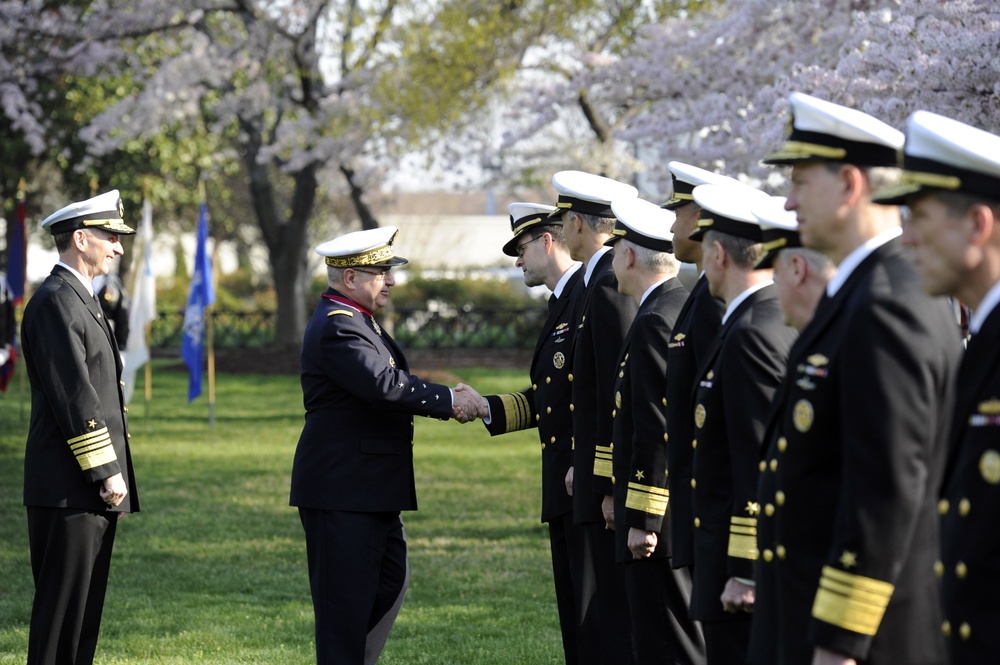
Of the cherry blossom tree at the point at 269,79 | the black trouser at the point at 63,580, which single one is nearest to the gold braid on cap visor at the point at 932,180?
the black trouser at the point at 63,580

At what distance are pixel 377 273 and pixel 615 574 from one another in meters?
1.78

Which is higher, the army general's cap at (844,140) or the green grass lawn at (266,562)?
the army general's cap at (844,140)

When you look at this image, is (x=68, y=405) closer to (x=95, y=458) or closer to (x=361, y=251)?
(x=95, y=458)

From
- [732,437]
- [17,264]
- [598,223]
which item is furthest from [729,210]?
[17,264]

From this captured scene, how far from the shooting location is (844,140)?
133 inches

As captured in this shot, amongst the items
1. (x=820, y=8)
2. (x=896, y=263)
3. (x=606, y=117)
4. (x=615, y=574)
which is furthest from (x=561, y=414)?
(x=606, y=117)

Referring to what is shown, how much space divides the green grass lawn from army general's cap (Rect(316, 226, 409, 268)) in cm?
231

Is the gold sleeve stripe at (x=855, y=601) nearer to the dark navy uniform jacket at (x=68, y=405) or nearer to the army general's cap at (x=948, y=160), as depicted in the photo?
the army general's cap at (x=948, y=160)

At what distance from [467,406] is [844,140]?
3.41 meters

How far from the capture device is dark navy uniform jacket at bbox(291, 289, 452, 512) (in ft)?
19.7

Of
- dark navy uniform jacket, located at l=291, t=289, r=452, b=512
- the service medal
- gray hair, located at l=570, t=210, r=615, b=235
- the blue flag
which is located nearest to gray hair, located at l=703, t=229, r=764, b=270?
the service medal

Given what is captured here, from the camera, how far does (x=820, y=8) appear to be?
1377 cm

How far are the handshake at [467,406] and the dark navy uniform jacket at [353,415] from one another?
0.67 feet

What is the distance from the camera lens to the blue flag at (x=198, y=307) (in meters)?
18.1
